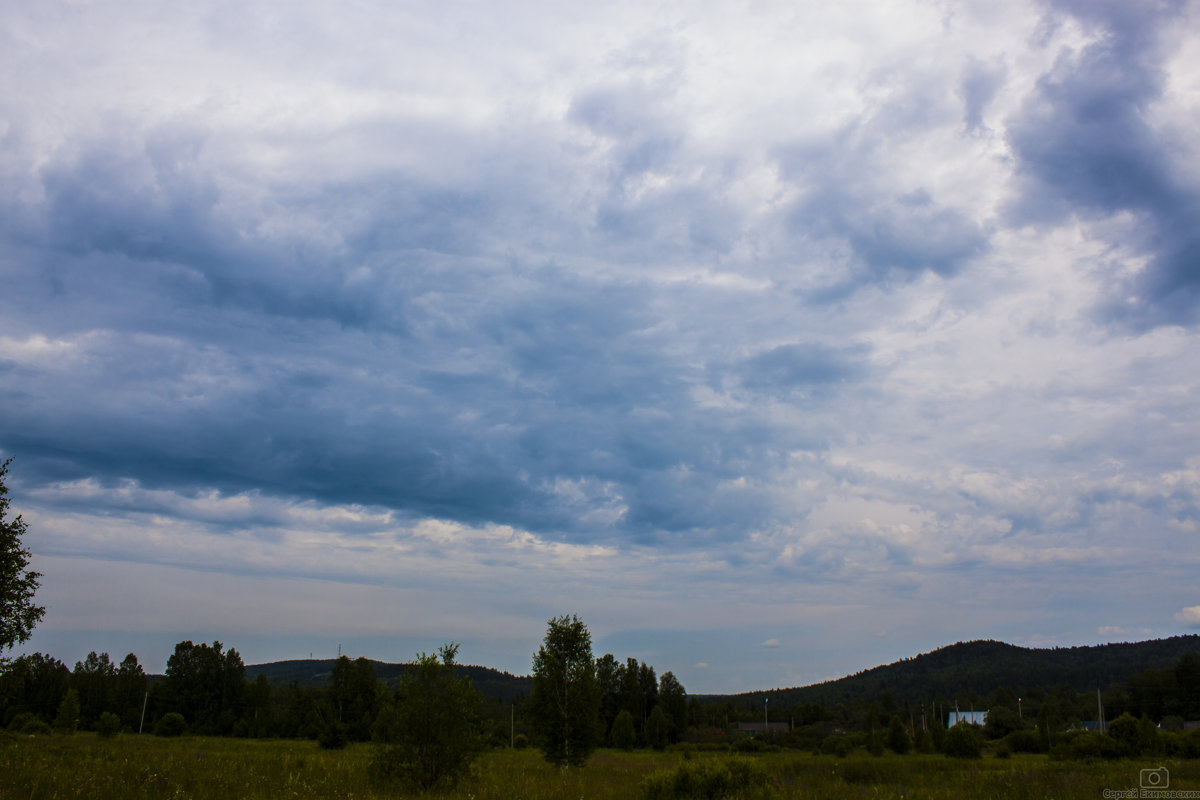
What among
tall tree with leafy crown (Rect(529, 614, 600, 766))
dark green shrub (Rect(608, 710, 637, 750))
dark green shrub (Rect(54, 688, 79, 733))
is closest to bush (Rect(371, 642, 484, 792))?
tall tree with leafy crown (Rect(529, 614, 600, 766))

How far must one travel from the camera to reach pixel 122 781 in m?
15.7

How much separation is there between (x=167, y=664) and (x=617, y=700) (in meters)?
71.6

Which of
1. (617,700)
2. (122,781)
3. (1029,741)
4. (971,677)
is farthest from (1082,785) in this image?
(971,677)

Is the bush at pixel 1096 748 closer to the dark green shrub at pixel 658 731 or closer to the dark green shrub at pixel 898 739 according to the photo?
the dark green shrub at pixel 898 739

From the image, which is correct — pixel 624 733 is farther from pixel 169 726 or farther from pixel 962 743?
pixel 169 726

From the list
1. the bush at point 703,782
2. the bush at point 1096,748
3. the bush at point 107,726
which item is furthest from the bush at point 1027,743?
the bush at point 107,726

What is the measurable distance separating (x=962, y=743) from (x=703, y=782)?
3917cm

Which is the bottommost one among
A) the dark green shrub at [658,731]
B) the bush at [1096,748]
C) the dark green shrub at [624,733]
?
the dark green shrub at [658,731]

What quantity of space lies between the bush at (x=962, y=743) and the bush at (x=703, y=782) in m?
36.4

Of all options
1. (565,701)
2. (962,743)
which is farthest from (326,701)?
(962,743)

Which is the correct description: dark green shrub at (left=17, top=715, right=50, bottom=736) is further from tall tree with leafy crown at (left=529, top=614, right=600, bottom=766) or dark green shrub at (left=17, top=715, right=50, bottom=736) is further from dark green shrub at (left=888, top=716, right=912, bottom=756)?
dark green shrub at (left=888, top=716, right=912, bottom=756)

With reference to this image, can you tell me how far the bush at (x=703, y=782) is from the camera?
16812mm

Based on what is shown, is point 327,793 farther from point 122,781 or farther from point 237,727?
point 237,727

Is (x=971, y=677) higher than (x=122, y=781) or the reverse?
the reverse
